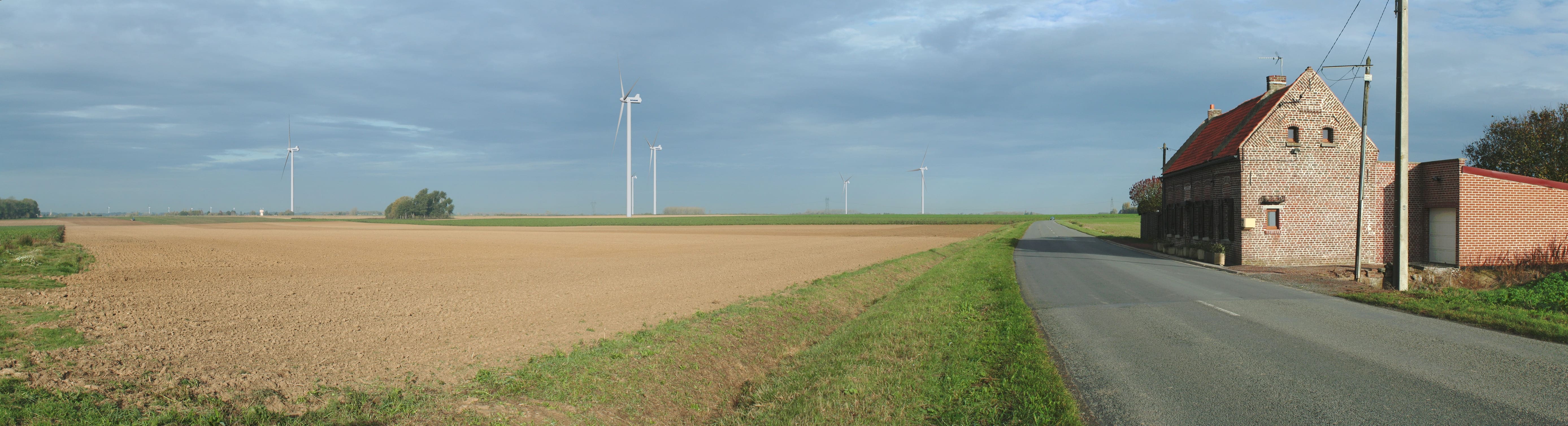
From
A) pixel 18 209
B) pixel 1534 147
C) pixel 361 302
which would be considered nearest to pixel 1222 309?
pixel 361 302

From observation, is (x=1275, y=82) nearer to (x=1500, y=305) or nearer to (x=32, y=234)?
(x=1500, y=305)

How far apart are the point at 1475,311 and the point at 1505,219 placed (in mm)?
16758

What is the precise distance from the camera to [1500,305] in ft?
39.7

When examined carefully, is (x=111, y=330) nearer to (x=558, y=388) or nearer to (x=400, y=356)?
(x=400, y=356)

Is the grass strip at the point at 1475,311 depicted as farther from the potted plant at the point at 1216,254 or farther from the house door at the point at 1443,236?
the house door at the point at 1443,236

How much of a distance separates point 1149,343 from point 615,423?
699 cm

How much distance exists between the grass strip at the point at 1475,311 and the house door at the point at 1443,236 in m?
10.1

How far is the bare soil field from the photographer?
7.90 m

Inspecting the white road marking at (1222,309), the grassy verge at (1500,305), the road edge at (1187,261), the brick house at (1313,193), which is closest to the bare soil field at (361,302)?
the white road marking at (1222,309)

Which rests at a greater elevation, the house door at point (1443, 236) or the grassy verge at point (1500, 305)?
the house door at point (1443, 236)

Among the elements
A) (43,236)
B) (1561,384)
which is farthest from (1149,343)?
(43,236)

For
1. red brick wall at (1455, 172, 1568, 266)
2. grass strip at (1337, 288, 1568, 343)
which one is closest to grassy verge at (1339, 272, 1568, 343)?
grass strip at (1337, 288, 1568, 343)

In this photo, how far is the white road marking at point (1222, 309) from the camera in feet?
37.7

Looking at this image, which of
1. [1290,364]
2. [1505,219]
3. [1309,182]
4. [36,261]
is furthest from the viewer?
[1309,182]
